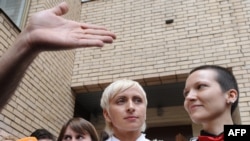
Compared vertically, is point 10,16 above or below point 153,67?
above

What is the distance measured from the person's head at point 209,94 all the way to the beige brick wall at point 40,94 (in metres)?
2.51

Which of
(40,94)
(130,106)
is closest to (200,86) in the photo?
(130,106)

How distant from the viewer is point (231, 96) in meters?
2.12

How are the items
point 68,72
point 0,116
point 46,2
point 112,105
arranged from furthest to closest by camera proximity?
point 68,72 → point 46,2 → point 0,116 → point 112,105

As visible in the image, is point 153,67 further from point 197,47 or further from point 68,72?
point 68,72

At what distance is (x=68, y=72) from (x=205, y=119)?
3932 mm

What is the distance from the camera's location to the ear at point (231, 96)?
210cm

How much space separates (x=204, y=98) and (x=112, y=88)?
2.44 ft

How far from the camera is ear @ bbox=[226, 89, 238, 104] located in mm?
2096

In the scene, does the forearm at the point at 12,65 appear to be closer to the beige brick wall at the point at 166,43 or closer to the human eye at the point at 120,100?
the human eye at the point at 120,100

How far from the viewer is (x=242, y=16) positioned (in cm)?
529

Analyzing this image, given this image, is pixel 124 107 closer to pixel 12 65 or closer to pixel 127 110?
pixel 127 110

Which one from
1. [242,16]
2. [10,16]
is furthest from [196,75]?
[242,16]

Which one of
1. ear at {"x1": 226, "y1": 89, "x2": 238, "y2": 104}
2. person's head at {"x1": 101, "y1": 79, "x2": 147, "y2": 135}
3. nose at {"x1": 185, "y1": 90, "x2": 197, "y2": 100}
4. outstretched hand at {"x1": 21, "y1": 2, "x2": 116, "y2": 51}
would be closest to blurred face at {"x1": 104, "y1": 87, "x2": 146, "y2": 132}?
person's head at {"x1": 101, "y1": 79, "x2": 147, "y2": 135}
